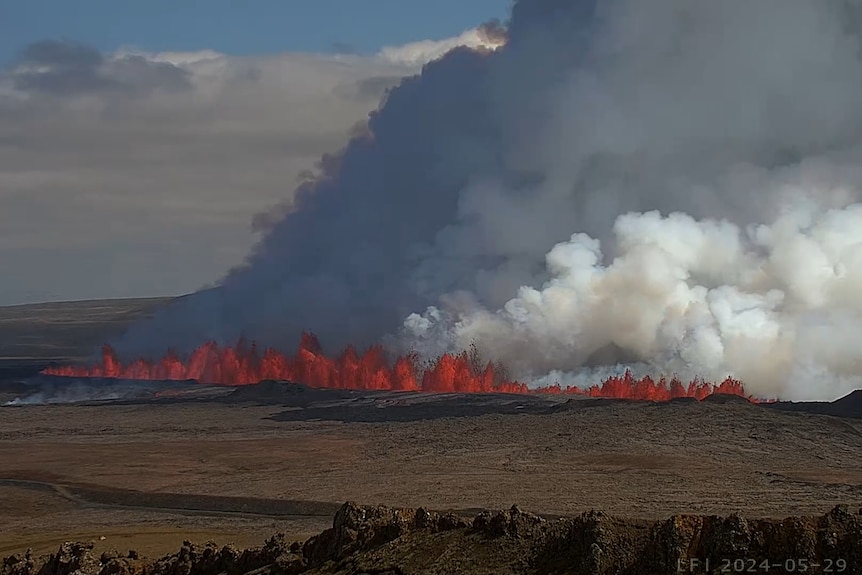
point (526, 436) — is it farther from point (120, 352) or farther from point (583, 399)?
point (120, 352)

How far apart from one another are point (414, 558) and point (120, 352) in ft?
465

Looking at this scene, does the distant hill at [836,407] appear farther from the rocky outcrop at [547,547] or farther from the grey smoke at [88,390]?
the rocky outcrop at [547,547]

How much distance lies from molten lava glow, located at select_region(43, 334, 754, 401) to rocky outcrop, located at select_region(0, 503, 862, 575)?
256 feet

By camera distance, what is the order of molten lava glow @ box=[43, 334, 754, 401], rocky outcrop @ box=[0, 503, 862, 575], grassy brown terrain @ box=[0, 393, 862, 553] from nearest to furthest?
rocky outcrop @ box=[0, 503, 862, 575] < grassy brown terrain @ box=[0, 393, 862, 553] < molten lava glow @ box=[43, 334, 754, 401]

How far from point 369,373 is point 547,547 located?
100954 millimetres

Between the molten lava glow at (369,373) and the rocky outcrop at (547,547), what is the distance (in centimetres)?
7808

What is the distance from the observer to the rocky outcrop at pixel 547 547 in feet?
74.6

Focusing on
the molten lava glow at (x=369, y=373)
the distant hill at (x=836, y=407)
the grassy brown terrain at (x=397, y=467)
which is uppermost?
the molten lava glow at (x=369, y=373)

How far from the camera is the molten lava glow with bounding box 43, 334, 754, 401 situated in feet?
356

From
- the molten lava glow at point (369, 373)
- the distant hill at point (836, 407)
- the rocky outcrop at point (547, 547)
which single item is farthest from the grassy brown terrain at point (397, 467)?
the molten lava glow at point (369, 373)

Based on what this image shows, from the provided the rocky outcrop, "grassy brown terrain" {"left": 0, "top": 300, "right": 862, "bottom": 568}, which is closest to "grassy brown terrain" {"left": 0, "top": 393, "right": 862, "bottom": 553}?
"grassy brown terrain" {"left": 0, "top": 300, "right": 862, "bottom": 568}

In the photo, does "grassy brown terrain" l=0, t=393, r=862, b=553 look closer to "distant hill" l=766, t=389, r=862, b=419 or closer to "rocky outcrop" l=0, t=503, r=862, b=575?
"distant hill" l=766, t=389, r=862, b=419

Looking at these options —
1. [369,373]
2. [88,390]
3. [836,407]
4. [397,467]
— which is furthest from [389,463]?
[88,390]

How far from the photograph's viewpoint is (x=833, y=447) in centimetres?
7312
